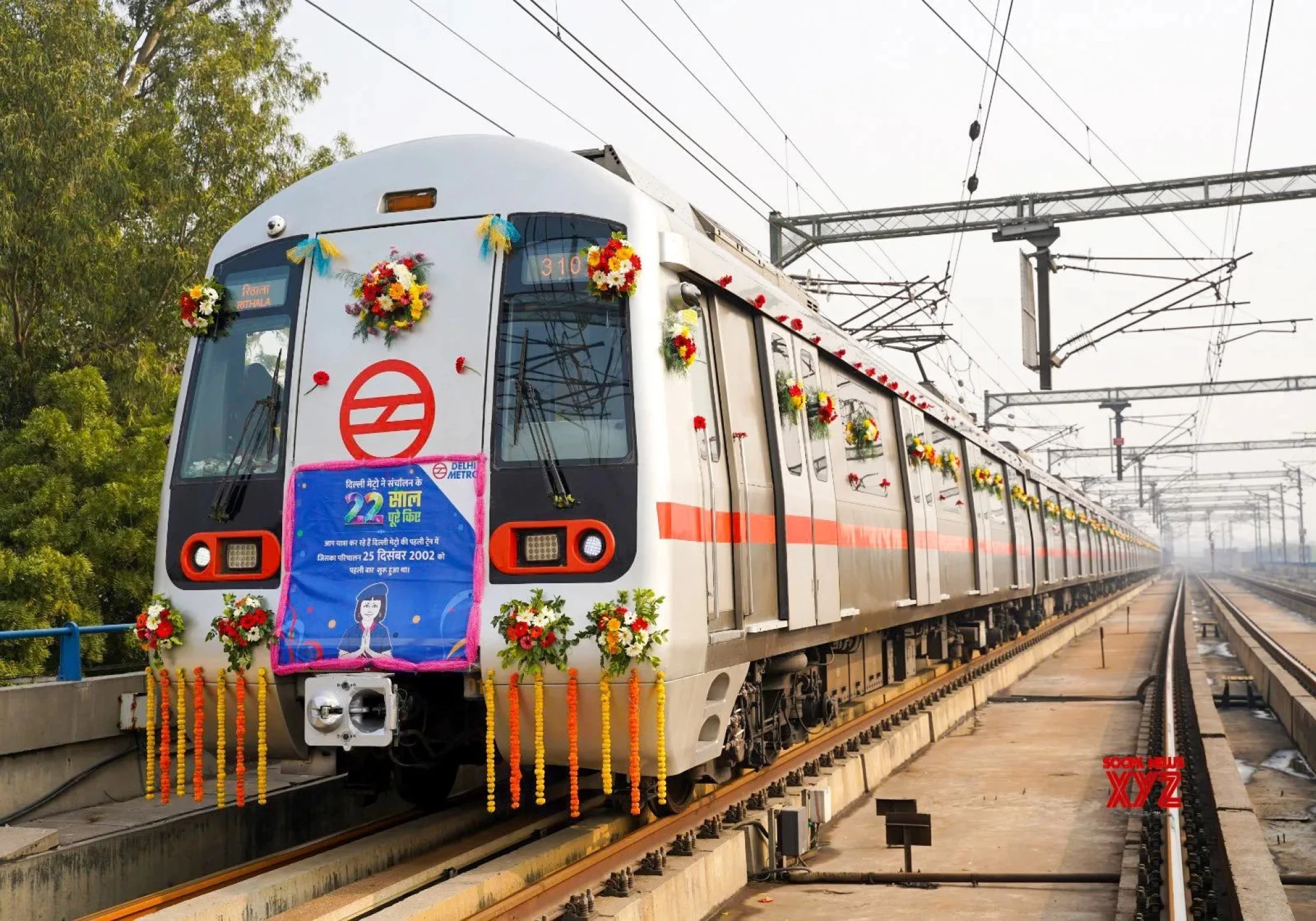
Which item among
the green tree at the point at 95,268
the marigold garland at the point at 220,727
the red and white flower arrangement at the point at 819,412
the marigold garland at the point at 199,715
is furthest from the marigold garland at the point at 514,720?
the green tree at the point at 95,268

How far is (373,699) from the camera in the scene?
7.32 metres

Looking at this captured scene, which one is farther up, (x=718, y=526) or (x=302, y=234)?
(x=302, y=234)

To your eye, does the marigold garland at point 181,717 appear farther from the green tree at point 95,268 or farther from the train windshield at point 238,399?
the green tree at point 95,268

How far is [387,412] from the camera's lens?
766 cm

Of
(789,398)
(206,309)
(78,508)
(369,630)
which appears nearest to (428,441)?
(369,630)

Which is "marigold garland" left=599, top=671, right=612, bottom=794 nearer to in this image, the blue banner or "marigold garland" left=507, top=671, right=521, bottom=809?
"marigold garland" left=507, top=671, right=521, bottom=809

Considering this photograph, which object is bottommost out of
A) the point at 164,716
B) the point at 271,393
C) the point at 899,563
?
the point at 164,716

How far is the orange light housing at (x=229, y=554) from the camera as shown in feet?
25.1

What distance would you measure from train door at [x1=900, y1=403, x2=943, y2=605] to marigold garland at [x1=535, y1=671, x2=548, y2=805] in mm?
7358

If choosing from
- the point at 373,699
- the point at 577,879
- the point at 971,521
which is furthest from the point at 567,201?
the point at 971,521

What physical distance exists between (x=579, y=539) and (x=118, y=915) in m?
2.78

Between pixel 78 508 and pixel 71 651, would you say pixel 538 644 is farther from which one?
pixel 78 508

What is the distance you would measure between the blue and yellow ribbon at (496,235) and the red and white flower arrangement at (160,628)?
2567 millimetres

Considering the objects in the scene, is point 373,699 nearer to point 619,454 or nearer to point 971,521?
point 619,454
